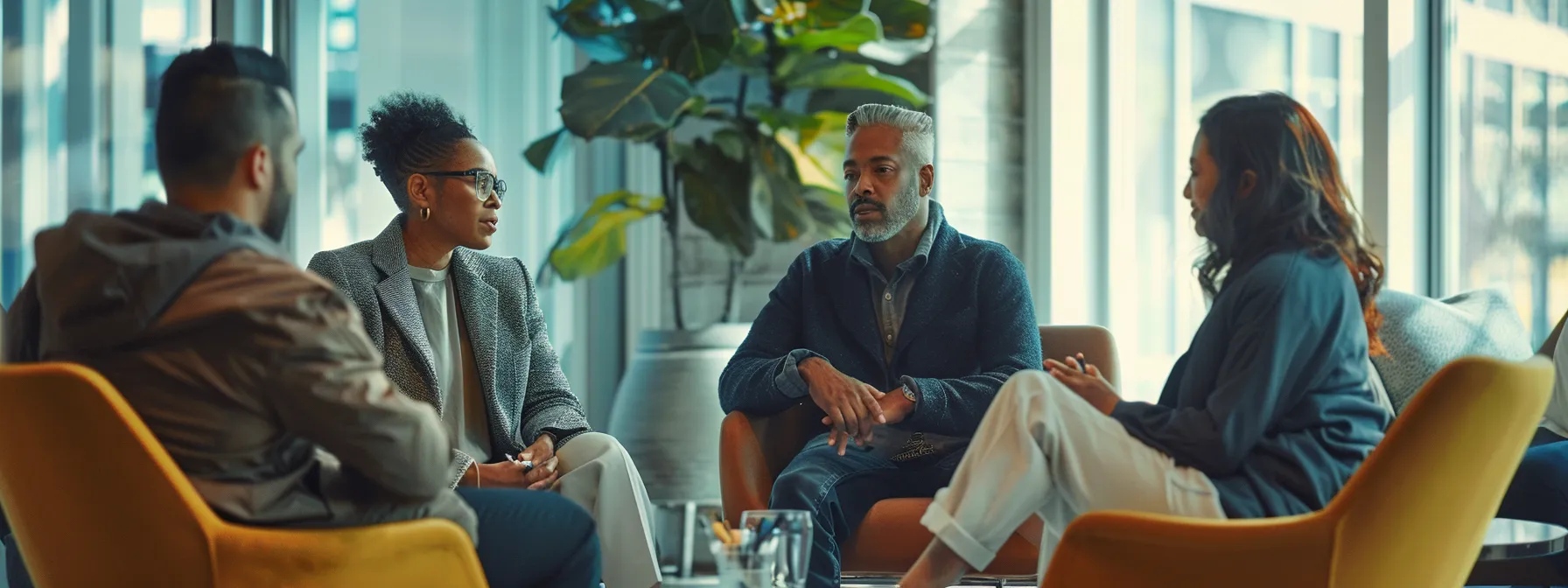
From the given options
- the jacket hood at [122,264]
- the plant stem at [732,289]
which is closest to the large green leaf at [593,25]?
the plant stem at [732,289]

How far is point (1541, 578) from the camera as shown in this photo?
269cm

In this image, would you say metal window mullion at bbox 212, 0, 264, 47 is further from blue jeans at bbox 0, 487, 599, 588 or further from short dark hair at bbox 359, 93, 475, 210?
blue jeans at bbox 0, 487, 599, 588

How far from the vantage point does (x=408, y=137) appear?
8.82 ft

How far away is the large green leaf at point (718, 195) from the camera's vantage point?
3.96 metres

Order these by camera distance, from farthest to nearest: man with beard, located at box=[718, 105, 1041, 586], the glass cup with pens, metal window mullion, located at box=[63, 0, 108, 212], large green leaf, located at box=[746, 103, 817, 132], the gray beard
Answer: large green leaf, located at box=[746, 103, 817, 132]
metal window mullion, located at box=[63, 0, 108, 212]
the gray beard
man with beard, located at box=[718, 105, 1041, 586]
the glass cup with pens

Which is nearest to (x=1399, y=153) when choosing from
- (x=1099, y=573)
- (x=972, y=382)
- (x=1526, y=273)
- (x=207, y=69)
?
(x=1526, y=273)

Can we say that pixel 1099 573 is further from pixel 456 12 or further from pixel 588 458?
pixel 456 12

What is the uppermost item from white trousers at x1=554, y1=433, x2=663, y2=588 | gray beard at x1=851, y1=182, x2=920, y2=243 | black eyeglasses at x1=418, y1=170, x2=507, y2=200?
black eyeglasses at x1=418, y1=170, x2=507, y2=200

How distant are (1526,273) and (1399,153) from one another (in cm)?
41

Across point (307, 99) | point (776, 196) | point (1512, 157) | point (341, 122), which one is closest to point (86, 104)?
point (307, 99)

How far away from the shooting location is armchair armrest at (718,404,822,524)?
269cm

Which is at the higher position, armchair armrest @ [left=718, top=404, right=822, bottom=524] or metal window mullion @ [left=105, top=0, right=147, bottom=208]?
metal window mullion @ [left=105, top=0, right=147, bottom=208]

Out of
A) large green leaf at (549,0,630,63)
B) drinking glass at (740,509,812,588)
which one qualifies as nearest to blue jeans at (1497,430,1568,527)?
drinking glass at (740,509,812,588)

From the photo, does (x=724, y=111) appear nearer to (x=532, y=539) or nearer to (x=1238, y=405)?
(x=532, y=539)
